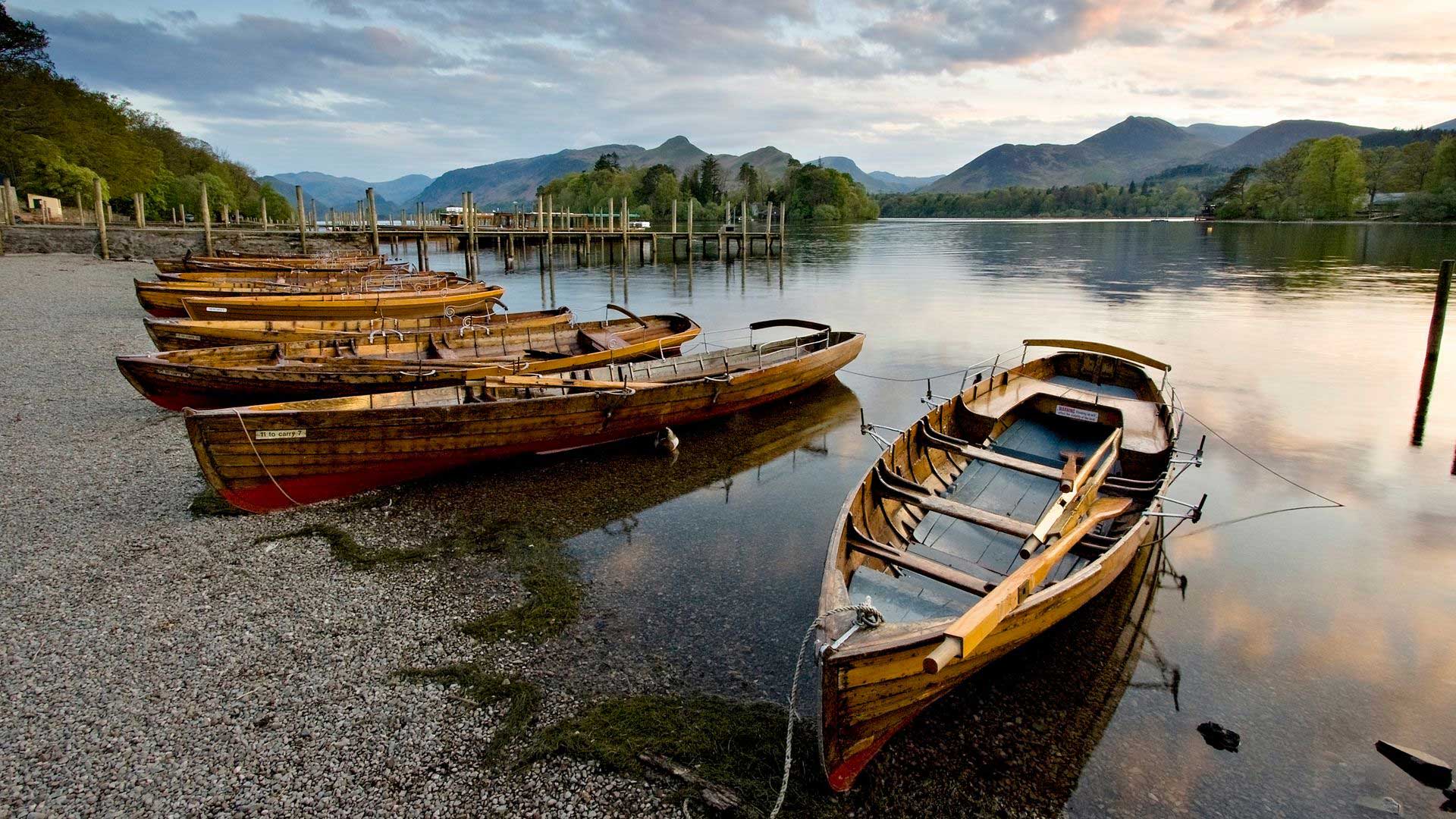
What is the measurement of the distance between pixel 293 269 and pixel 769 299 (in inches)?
853

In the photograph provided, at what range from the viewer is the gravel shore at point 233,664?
4.99 meters

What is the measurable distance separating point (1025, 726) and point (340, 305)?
23.1 m

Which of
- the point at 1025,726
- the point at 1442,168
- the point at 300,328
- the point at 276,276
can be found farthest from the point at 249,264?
the point at 1442,168

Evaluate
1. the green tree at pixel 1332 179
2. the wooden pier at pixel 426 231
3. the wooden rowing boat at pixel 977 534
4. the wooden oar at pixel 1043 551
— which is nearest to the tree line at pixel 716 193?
the wooden pier at pixel 426 231

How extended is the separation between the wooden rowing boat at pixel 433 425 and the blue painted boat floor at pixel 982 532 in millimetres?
5426

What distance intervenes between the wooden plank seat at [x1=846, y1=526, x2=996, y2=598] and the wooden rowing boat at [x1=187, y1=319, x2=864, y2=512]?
6.29 m

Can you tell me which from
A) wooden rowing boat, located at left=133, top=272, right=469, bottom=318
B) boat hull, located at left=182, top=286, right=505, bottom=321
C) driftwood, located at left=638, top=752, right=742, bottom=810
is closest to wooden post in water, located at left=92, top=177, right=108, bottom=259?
wooden rowing boat, located at left=133, top=272, right=469, bottom=318

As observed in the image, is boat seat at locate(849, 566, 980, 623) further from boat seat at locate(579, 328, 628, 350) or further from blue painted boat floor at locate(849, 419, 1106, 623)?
boat seat at locate(579, 328, 628, 350)

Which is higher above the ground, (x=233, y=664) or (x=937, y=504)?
(x=937, y=504)

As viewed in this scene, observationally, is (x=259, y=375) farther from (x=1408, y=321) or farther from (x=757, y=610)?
(x=1408, y=321)

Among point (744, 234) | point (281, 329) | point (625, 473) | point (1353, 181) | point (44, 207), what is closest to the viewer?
point (625, 473)

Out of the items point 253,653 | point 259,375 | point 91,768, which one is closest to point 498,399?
point 259,375

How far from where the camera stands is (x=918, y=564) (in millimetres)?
6418

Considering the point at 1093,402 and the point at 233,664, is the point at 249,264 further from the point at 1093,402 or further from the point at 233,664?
the point at 1093,402
